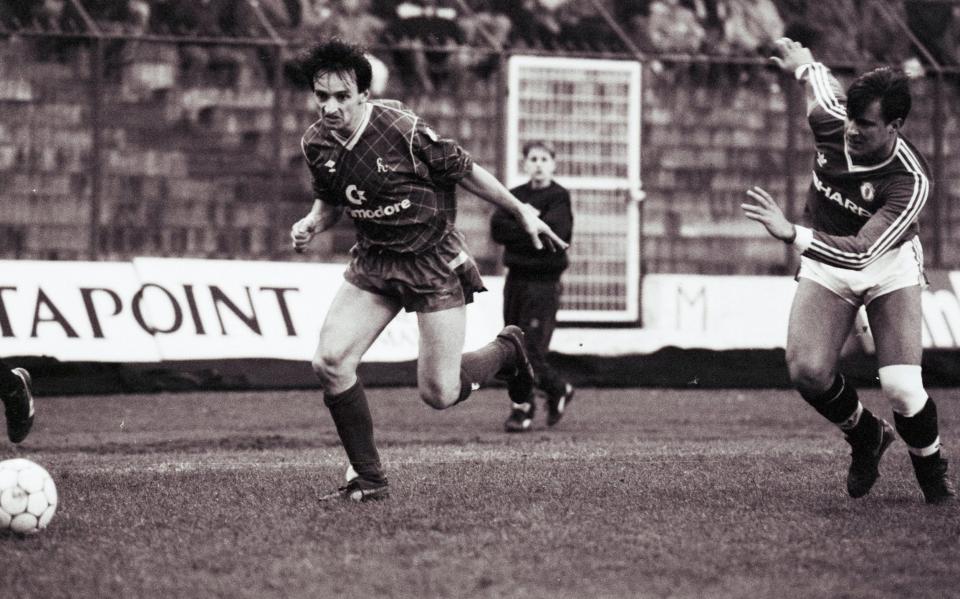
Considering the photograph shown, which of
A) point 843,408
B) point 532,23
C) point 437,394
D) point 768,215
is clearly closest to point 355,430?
point 437,394

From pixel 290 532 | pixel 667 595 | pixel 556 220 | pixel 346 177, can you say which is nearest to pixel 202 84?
pixel 556 220

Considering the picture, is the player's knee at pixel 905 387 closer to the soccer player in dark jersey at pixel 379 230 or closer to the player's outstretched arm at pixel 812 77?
the player's outstretched arm at pixel 812 77

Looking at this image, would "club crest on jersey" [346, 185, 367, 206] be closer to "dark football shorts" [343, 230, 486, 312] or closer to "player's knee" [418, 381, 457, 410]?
"dark football shorts" [343, 230, 486, 312]

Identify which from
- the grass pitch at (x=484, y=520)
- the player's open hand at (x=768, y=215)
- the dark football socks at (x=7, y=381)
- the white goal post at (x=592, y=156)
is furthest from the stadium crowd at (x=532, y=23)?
the player's open hand at (x=768, y=215)

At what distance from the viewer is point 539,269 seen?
40.6 feet

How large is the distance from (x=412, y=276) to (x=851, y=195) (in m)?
2.23

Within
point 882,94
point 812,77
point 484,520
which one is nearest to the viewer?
point 484,520

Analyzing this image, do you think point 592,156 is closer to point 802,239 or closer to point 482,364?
point 482,364

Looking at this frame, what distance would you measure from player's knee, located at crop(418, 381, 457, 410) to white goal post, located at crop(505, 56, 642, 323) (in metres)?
9.26

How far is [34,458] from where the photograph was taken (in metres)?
10.1

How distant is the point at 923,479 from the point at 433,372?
2.51 meters

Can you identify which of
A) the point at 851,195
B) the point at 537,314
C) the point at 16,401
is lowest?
the point at 537,314

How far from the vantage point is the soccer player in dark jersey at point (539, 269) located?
12.2 meters

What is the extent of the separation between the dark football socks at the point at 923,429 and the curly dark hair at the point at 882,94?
58.5 inches
